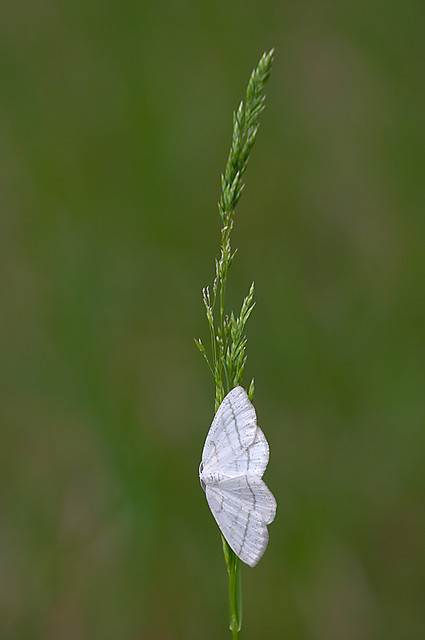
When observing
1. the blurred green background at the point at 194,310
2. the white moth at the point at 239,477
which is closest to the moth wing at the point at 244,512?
the white moth at the point at 239,477

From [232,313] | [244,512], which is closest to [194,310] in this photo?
[232,313]

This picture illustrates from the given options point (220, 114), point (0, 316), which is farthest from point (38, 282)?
point (220, 114)

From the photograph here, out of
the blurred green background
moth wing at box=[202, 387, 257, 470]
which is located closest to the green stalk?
moth wing at box=[202, 387, 257, 470]

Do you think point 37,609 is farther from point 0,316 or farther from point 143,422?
point 0,316

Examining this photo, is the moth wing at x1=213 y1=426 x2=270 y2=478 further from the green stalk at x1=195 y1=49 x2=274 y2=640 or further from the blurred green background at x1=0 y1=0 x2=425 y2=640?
the blurred green background at x1=0 y1=0 x2=425 y2=640

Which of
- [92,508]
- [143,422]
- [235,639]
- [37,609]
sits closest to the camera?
[235,639]
